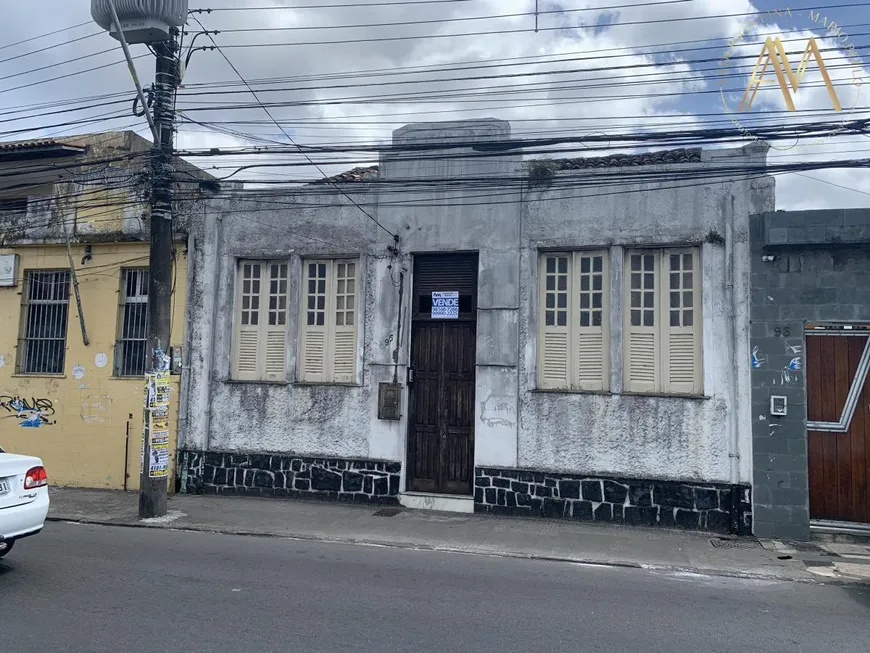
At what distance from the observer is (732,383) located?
971 centimetres

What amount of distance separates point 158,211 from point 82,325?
374 cm

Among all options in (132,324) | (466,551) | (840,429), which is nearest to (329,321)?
(132,324)

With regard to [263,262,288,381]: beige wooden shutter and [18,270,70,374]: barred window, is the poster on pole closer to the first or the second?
[263,262,288,381]: beige wooden shutter

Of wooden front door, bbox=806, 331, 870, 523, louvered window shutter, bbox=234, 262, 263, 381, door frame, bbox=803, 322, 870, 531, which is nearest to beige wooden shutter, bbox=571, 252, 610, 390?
door frame, bbox=803, 322, 870, 531

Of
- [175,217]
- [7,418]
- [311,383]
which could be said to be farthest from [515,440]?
[7,418]

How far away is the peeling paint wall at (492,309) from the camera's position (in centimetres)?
985

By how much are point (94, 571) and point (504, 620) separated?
4.07m

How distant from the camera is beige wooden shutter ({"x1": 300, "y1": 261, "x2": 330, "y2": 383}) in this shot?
38.0 ft

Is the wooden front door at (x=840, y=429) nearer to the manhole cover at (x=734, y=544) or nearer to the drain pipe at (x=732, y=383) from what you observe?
the drain pipe at (x=732, y=383)

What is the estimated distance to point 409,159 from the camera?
11.0 metres

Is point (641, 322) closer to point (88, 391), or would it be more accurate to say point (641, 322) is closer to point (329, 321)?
point (329, 321)

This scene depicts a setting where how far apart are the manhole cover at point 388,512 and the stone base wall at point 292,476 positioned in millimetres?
244

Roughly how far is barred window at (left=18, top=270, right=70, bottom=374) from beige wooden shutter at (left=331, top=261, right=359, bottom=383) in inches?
209

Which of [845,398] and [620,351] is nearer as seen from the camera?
[845,398]
